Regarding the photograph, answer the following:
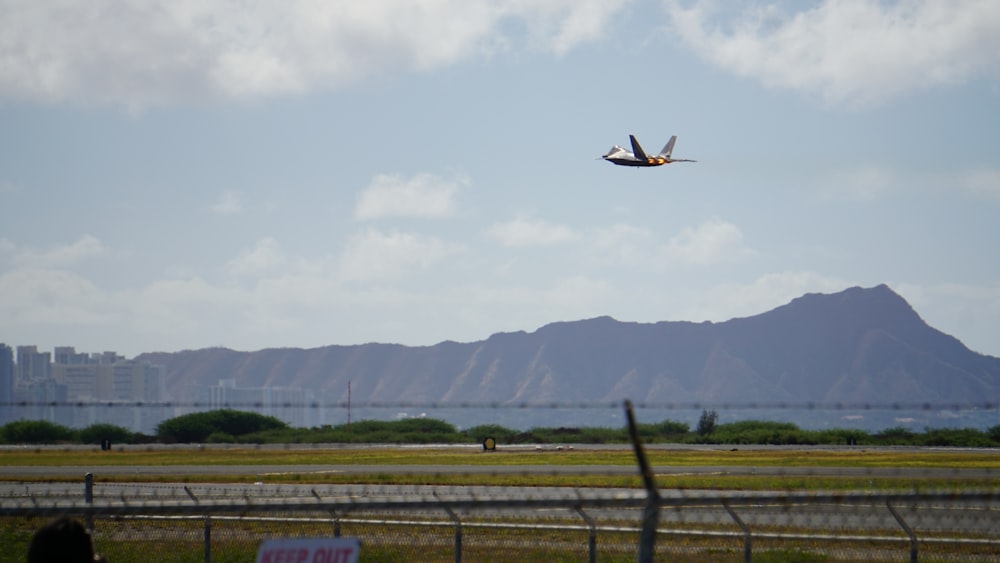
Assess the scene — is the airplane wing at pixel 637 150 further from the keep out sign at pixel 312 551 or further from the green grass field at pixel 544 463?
the keep out sign at pixel 312 551

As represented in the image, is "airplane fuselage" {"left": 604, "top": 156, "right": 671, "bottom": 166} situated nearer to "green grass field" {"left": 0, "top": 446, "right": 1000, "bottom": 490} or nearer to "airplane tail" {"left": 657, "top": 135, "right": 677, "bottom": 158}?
"airplane tail" {"left": 657, "top": 135, "right": 677, "bottom": 158}

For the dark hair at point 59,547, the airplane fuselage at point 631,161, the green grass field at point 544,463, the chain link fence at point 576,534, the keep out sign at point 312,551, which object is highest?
the airplane fuselage at point 631,161

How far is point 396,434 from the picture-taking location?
70750 mm

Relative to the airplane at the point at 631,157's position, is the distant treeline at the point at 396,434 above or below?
below

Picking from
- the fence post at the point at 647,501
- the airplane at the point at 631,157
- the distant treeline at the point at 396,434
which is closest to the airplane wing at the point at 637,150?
the airplane at the point at 631,157

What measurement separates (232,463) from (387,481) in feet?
57.8

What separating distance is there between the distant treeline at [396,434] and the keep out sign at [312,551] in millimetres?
47638

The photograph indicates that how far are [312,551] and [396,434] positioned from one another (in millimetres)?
62647

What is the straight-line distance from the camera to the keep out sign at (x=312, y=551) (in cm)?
866

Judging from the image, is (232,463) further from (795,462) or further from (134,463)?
(795,462)

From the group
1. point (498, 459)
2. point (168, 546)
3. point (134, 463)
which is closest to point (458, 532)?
point (168, 546)

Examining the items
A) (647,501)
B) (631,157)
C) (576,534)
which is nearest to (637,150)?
(631,157)

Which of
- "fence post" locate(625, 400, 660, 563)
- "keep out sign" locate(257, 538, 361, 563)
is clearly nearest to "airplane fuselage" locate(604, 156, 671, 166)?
"fence post" locate(625, 400, 660, 563)

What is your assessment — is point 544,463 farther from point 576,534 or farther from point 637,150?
point 576,534
